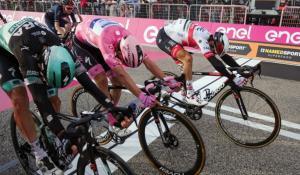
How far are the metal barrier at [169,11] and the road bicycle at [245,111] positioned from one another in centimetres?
943

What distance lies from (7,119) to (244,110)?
3.99 metres

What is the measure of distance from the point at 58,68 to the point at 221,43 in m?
3.04

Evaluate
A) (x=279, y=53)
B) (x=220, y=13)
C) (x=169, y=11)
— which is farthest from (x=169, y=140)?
(x=169, y=11)

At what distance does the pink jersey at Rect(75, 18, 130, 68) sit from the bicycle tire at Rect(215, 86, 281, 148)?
1.87m

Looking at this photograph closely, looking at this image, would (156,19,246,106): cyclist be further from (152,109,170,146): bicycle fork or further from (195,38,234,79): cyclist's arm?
(152,109,170,146): bicycle fork

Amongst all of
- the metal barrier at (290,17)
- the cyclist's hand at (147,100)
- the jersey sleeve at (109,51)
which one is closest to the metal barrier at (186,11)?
the metal barrier at (290,17)

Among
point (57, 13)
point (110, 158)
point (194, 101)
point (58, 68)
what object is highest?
point (57, 13)

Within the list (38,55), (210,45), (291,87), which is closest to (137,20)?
(291,87)

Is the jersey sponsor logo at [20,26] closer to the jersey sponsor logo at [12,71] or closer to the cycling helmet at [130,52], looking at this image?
the jersey sponsor logo at [12,71]

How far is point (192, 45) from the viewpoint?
544cm

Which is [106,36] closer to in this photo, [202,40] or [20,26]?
[20,26]

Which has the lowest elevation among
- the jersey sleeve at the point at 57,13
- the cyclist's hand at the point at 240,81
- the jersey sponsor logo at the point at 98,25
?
the cyclist's hand at the point at 240,81

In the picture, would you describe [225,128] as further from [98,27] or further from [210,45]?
[98,27]

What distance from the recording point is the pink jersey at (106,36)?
3764 mm
